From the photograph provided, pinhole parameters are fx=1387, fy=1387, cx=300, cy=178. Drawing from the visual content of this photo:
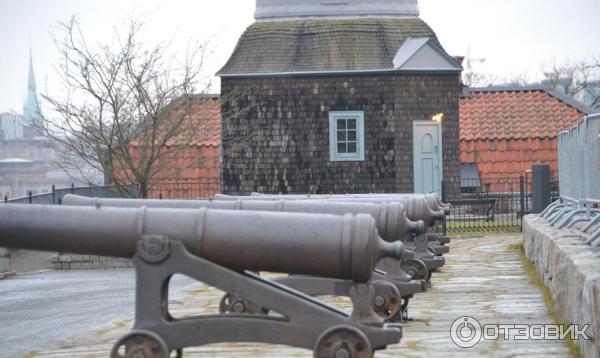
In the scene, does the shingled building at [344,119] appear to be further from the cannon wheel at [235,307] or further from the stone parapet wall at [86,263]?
the cannon wheel at [235,307]

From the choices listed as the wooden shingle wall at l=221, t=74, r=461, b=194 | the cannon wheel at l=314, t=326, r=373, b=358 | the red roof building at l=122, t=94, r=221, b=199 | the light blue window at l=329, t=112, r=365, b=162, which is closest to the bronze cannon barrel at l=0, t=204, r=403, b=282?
the cannon wheel at l=314, t=326, r=373, b=358

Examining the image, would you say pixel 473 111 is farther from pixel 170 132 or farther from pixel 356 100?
pixel 170 132

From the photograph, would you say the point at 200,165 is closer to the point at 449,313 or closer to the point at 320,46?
the point at 320,46

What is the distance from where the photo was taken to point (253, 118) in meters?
39.9

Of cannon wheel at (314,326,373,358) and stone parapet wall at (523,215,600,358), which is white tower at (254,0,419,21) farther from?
cannon wheel at (314,326,373,358)

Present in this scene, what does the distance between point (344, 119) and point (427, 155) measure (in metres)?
2.65

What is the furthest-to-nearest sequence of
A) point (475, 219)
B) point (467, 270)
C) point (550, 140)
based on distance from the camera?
1. point (550, 140)
2. point (475, 219)
3. point (467, 270)

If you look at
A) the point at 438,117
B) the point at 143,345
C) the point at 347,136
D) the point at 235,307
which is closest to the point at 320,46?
the point at 347,136

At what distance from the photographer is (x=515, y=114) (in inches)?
1822

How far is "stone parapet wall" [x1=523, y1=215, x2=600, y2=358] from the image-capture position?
8.78 m

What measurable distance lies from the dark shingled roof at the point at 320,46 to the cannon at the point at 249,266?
30952 mm

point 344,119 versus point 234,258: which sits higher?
point 344,119

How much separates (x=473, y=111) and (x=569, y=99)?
3269 mm

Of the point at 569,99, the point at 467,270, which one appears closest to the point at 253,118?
the point at 569,99
